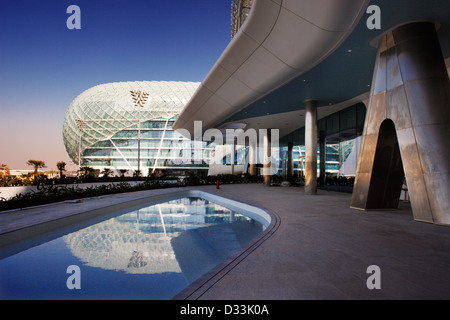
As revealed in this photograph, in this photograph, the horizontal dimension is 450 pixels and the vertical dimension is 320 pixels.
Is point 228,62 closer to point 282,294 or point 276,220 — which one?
point 276,220

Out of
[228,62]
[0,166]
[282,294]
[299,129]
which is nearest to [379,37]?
[228,62]

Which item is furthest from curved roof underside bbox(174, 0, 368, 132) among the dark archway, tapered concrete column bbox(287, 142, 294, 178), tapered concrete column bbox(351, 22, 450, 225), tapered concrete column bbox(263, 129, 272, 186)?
tapered concrete column bbox(287, 142, 294, 178)

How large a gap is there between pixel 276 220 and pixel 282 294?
181 inches

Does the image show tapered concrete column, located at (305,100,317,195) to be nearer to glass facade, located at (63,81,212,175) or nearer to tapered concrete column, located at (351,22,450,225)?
tapered concrete column, located at (351,22,450,225)

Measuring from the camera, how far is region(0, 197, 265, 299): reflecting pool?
3922 mm

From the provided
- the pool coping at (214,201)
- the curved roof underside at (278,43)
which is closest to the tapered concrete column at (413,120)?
the curved roof underside at (278,43)

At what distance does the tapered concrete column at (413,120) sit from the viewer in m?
6.89

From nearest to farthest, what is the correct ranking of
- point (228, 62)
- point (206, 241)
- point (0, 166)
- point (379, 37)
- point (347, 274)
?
point (347, 274), point (206, 241), point (379, 37), point (228, 62), point (0, 166)

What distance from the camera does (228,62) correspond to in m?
11.1

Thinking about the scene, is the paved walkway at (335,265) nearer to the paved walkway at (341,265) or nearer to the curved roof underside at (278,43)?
the paved walkway at (341,265)

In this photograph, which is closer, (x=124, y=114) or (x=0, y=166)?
(x=0, y=166)

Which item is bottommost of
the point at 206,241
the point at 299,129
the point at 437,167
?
the point at 206,241

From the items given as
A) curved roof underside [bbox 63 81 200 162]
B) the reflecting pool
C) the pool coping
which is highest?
curved roof underside [bbox 63 81 200 162]

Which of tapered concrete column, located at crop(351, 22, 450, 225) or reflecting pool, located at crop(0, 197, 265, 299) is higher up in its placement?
tapered concrete column, located at crop(351, 22, 450, 225)
